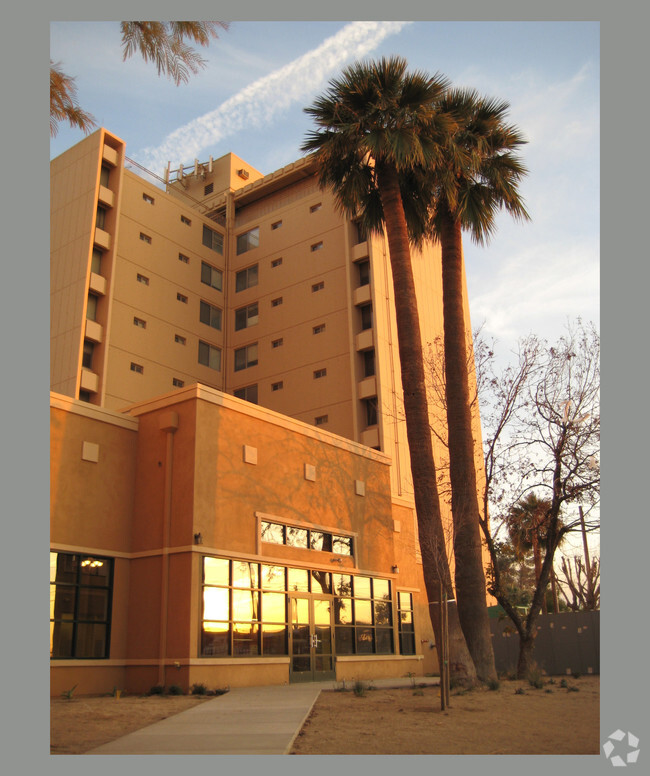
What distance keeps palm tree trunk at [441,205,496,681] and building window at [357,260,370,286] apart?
50.6ft

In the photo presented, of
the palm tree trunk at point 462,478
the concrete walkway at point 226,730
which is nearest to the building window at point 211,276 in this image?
the palm tree trunk at point 462,478

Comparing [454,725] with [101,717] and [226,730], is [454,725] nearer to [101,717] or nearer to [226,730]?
[226,730]

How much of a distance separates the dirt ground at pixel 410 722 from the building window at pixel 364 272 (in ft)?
76.3

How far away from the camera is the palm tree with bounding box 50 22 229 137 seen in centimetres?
1012

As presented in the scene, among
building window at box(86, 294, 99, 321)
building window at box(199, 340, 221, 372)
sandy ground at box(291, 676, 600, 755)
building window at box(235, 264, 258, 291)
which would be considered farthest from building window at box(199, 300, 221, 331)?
sandy ground at box(291, 676, 600, 755)

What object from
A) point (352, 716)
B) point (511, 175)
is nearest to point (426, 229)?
point (511, 175)

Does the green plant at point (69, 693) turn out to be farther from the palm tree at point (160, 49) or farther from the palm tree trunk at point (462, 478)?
the palm tree at point (160, 49)

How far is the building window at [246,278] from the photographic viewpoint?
39.9 m

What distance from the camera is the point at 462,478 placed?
17.8 m

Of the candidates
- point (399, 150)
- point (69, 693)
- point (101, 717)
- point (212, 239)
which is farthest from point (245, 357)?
point (101, 717)

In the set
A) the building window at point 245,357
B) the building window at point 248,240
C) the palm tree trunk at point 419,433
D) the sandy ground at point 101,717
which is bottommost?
the sandy ground at point 101,717

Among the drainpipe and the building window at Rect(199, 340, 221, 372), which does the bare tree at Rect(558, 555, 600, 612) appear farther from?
the building window at Rect(199, 340, 221, 372)

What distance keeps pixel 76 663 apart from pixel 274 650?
4816mm

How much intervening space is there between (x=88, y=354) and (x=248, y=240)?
12.9m
